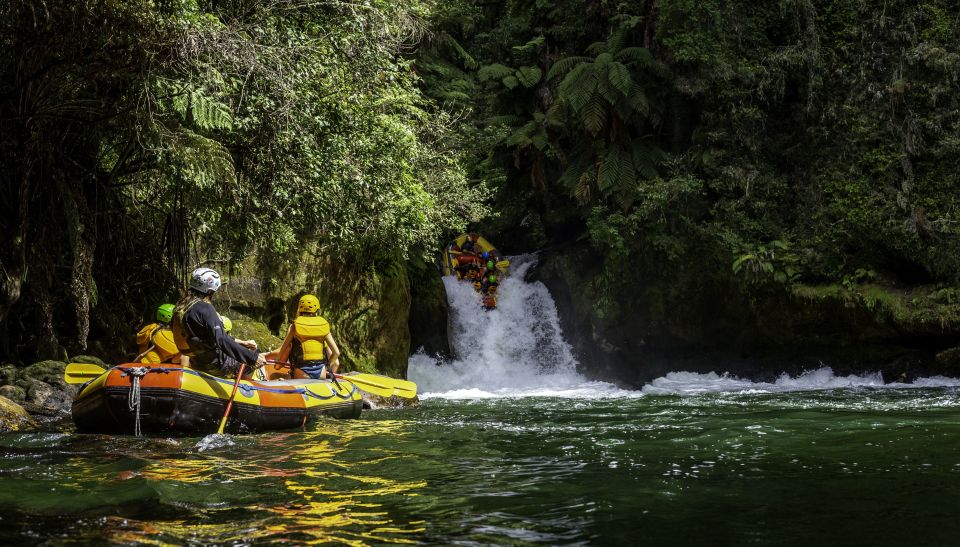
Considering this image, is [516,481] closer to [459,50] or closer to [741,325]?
[741,325]

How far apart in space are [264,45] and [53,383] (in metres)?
4.74

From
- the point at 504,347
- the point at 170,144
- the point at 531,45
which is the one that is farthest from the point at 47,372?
the point at 531,45

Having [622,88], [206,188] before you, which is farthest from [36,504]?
[622,88]

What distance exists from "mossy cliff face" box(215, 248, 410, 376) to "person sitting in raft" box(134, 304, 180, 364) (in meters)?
3.27

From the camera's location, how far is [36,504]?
419 centimetres

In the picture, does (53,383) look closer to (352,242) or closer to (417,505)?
(352,242)

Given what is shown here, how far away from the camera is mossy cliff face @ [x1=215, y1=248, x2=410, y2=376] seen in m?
12.9

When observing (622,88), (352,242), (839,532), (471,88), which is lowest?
(839,532)

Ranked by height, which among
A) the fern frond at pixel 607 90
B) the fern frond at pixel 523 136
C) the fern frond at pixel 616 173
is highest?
the fern frond at pixel 607 90

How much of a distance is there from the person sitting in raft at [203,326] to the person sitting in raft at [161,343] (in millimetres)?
533

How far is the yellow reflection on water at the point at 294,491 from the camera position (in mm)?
3623

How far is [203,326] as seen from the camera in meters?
7.42

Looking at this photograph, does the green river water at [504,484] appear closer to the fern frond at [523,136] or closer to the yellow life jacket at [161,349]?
the yellow life jacket at [161,349]

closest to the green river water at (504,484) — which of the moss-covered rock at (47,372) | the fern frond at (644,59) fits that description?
the moss-covered rock at (47,372)
